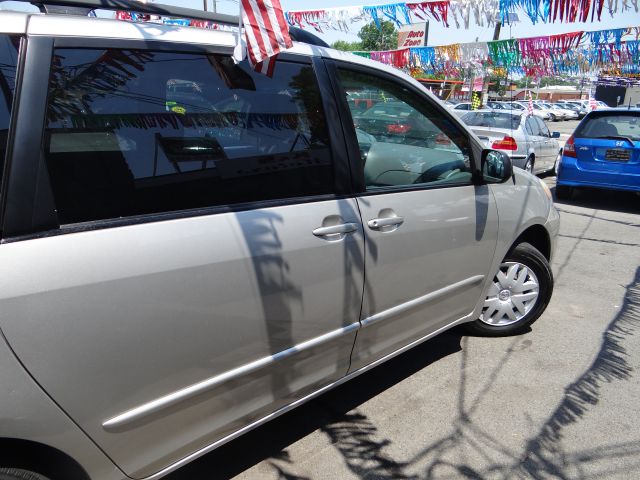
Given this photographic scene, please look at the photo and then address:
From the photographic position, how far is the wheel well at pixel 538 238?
3.52 metres

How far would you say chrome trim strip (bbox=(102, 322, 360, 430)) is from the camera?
1.64 m

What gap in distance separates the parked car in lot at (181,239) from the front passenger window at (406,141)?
37mm

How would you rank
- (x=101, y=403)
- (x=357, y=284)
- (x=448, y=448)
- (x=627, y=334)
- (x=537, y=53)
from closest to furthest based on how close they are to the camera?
(x=101, y=403) → (x=357, y=284) → (x=448, y=448) → (x=627, y=334) → (x=537, y=53)

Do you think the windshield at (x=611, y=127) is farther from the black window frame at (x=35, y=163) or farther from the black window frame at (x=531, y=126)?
the black window frame at (x=35, y=163)

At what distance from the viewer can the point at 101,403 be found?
158cm

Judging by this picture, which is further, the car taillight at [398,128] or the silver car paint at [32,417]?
the car taillight at [398,128]

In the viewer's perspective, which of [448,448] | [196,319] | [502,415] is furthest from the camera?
[502,415]

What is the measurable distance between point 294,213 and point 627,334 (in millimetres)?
3007

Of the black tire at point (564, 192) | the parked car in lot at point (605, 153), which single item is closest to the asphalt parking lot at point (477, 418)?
the parked car in lot at point (605, 153)

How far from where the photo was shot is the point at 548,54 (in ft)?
44.3

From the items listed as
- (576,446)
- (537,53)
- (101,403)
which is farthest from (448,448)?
(537,53)

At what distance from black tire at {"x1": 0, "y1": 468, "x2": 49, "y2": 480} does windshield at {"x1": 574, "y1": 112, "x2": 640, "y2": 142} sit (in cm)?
857

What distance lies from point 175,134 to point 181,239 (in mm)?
395

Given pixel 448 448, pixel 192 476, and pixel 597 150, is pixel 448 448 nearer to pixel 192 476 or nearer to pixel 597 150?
pixel 192 476
